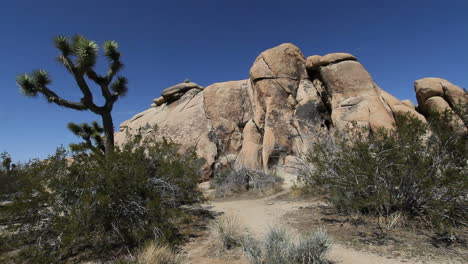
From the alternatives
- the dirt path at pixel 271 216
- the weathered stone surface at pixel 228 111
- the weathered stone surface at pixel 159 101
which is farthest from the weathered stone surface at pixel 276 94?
the weathered stone surface at pixel 159 101

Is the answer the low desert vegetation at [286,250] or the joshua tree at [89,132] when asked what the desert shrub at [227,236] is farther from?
the joshua tree at [89,132]

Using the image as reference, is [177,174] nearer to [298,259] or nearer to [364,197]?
[298,259]

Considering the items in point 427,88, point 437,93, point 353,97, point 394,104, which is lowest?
point 394,104

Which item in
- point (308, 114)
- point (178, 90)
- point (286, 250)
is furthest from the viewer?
point (178, 90)

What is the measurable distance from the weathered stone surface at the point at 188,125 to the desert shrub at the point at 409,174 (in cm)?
1074

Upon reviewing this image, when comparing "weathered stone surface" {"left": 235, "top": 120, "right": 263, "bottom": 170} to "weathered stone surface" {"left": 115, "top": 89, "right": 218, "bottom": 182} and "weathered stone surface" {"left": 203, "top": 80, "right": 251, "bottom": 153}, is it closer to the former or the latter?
"weathered stone surface" {"left": 203, "top": 80, "right": 251, "bottom": 153}

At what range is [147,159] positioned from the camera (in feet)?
22.2

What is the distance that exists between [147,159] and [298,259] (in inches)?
180

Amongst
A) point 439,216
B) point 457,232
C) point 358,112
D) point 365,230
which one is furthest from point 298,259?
point 358,112

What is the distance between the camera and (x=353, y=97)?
14445 millimetres

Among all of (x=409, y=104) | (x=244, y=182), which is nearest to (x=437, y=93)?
(x=409, y=104)

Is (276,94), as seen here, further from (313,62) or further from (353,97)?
(353,97)

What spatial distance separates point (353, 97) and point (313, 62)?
3.95 meters

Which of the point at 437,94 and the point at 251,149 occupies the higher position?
the point at 437,94
